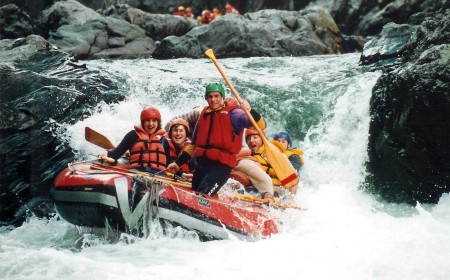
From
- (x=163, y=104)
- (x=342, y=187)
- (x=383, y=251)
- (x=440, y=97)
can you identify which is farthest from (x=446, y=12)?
(x=163, y=104)


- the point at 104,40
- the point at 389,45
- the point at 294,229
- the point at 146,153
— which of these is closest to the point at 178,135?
the point at 146,153

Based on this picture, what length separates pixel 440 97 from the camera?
21.4ft

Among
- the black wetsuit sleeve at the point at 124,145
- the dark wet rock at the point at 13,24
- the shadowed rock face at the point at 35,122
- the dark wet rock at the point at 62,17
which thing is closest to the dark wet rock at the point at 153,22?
the dark wet rock at the point at 62,17

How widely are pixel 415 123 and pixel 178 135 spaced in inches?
125

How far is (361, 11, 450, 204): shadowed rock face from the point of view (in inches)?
261

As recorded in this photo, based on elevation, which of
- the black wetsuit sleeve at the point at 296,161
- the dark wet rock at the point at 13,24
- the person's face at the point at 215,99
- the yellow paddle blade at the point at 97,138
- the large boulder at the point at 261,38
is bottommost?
the dark wet rock at the point at 13,24

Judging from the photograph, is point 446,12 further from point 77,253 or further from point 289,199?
point 77,253

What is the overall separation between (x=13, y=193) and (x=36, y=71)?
104 inches

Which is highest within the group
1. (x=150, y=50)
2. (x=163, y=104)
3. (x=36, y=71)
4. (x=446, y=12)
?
(x=446, y=12)

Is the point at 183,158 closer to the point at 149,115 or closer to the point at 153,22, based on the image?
the point at 149,115

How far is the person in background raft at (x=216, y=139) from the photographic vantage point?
221 inches

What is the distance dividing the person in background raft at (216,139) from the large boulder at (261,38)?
34.0 feet

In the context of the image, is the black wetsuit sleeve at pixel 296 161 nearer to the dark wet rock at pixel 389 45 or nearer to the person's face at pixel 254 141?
the person's face at pixel 254 141

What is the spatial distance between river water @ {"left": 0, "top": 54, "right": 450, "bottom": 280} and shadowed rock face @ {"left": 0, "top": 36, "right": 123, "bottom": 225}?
22cm
